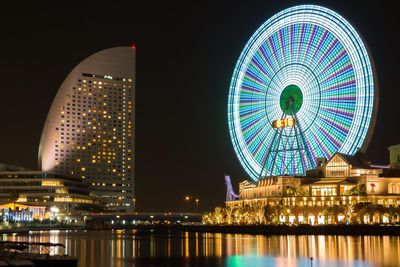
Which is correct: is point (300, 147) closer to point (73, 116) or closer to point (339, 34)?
point (339, 34)

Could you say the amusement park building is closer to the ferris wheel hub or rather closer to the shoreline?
the shoreline

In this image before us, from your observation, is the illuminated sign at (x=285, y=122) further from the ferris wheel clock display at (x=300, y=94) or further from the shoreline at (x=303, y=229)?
the shoreline at (x=303, y=229)

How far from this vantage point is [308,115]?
93812 millimetres

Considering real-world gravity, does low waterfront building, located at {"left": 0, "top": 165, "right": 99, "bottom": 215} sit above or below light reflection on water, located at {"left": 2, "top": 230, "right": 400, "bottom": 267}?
above

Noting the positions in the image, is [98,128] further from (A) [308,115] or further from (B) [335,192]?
(B) [335,192]

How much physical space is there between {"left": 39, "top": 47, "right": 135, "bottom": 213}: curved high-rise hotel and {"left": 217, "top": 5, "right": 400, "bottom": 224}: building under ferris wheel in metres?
73.9

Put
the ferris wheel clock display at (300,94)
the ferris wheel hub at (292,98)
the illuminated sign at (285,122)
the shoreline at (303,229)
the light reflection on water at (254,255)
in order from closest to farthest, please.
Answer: the light reflection on water at (254,255), the shoreline at (303,229), the ferris wheel clock display at (300,94), the illuminated sign at (285,122), the ferris wheel hub at (292,98)

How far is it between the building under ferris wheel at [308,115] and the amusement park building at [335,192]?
147 mm

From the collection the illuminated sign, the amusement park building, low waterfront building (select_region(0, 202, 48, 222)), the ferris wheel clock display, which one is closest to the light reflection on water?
the amusement park building

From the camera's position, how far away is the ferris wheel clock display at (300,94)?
86.1m

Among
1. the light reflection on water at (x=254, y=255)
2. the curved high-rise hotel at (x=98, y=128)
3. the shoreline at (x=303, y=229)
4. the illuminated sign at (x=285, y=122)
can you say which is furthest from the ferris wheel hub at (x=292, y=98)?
the curved high-rise hotel at (x=98, y=128)

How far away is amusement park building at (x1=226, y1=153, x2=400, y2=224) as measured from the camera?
89.6 m

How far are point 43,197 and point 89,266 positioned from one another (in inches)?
4366

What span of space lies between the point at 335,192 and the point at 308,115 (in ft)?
38.7
